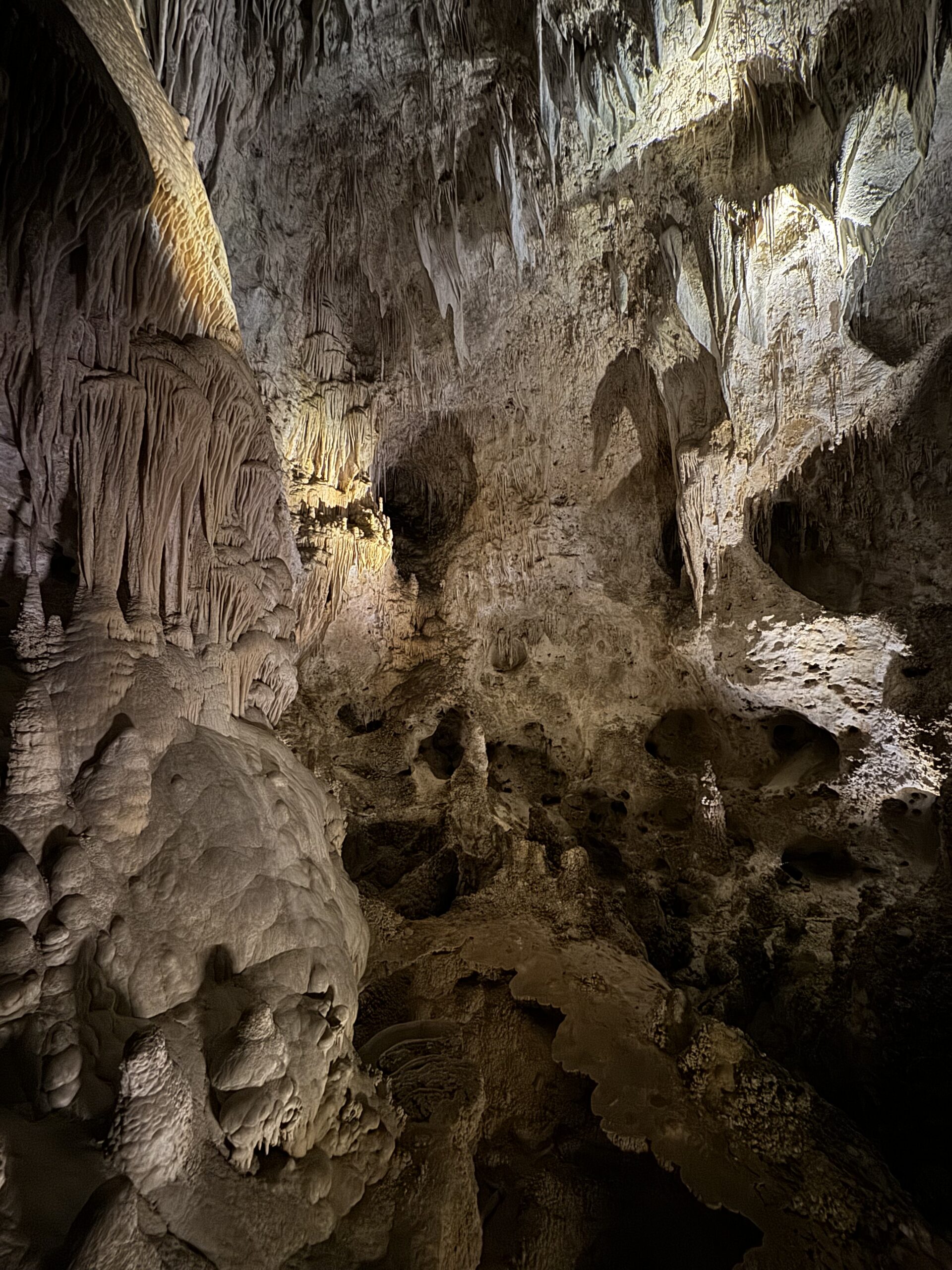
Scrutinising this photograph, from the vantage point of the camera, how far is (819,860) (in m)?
6.81

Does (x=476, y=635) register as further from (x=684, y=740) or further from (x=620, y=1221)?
(x=620, y=1221)

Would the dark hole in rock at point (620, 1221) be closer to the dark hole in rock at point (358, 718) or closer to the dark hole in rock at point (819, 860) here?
the dark hole in rock at point (819, 860)

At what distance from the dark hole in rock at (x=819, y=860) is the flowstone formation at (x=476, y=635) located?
0.04 metres

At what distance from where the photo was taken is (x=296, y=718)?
7.27m

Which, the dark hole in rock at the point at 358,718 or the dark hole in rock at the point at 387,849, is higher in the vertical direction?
the dark hole in rock at the point at 358,718

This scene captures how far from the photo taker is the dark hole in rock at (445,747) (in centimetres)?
773

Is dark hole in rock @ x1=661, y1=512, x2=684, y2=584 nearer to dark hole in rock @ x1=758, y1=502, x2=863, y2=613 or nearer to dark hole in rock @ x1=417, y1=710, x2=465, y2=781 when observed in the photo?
dark hole in rock @ x1=758, y1=502, x2=863, y2=613

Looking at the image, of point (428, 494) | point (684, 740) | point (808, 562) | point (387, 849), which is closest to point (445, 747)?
point (387, 849)

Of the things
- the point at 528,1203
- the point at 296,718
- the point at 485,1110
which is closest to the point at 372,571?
the point at 296,718

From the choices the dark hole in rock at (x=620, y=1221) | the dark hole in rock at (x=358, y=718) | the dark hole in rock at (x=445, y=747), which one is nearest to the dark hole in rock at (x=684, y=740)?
the dark hole in rock at (x=445, y=747)

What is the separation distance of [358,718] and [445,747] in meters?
1.18

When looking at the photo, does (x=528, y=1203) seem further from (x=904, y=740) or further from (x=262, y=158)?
(x=262, y=158)

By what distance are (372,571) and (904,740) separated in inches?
209

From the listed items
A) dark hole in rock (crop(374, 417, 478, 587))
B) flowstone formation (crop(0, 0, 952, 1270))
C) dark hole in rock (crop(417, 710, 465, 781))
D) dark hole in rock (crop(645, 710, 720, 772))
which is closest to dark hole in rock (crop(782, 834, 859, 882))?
flowstone formation (crop(0, 0, 952, 1270))
